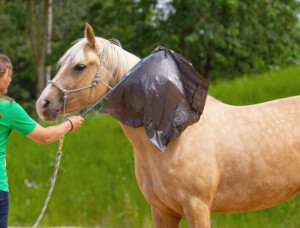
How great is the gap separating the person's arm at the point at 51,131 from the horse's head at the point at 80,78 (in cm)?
17

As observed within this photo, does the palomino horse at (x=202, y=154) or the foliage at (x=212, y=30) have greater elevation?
the palomino horse at (x=202, y=154)

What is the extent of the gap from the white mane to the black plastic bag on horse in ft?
0.45

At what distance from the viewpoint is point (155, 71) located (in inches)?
108

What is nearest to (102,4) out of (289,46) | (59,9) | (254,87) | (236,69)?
(236,69)

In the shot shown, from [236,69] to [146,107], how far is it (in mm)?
9759

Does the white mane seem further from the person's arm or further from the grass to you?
the grass

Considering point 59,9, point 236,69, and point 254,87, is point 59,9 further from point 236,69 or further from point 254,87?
point 254,87

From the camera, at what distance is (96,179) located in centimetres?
631

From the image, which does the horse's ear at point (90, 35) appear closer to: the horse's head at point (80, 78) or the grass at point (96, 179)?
the horse's head at point (80, 78)

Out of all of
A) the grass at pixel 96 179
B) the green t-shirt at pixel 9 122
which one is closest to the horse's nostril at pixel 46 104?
the green t-shirt at pixel 9 122

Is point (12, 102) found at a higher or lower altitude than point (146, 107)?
higher

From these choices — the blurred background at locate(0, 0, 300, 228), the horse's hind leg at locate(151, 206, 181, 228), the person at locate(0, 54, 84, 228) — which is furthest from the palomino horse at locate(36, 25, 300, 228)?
the blurred background at locate(0, 0, 300, 228)

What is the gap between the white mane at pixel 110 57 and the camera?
2808 mm

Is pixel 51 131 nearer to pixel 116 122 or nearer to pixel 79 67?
pixel 79 67
